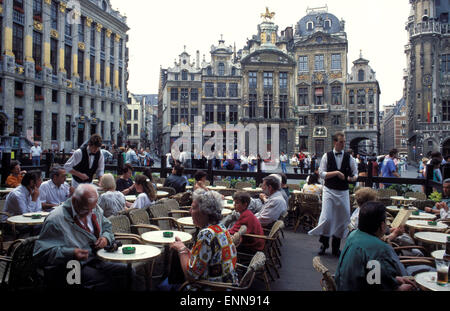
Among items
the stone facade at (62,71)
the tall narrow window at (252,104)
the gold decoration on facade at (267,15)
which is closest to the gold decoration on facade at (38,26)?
the stone facade at (62,71)

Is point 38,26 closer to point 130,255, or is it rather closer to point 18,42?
point 18,42

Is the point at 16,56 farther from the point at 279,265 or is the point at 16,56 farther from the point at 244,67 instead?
the point at 279,265

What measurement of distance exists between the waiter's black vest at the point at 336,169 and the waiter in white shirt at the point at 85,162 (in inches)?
177

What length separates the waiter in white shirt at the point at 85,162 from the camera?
22.1 ft

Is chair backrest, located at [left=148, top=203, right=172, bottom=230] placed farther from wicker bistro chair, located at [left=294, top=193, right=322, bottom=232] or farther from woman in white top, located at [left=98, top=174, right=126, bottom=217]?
wicker bistro chair, located at [left=294, top=193, right=322, bottom=232]

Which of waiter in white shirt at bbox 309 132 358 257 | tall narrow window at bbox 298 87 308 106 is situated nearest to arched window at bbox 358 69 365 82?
tall narrow window at bbox 298 87 308 106

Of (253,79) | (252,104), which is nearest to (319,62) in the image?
(253,79)

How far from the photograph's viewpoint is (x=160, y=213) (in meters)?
6.53

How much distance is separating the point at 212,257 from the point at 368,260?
1.33 meters

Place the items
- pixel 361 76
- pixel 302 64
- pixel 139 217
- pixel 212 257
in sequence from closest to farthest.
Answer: pixel 212 257 < pixel 139 217 < pixel 361 76 < pixel 302 64

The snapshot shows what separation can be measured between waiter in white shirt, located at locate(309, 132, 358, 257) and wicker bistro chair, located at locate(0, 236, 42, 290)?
4.80 metres

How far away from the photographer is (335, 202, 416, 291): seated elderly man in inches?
109

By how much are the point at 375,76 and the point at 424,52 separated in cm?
600

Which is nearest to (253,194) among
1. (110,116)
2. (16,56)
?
(16,56)
